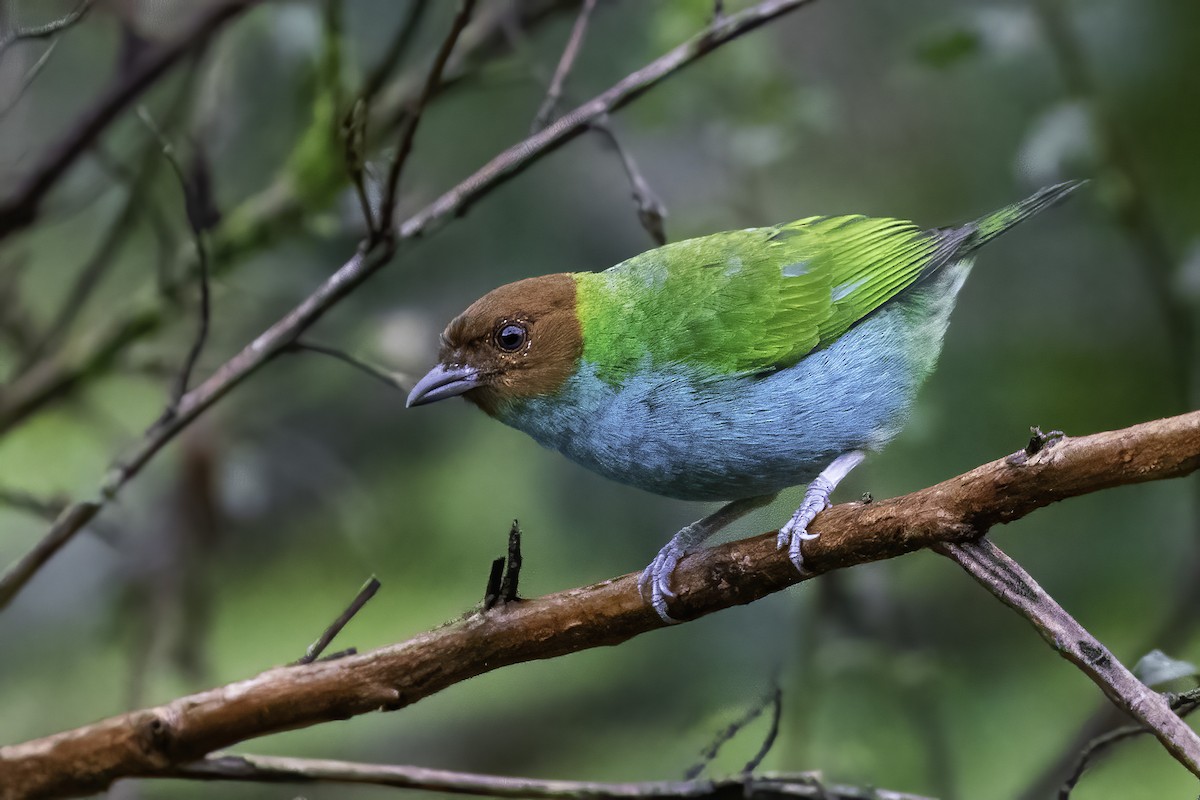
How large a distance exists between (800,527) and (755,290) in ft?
2.65

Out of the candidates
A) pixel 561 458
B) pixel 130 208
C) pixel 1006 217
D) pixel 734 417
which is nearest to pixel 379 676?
pixel 734 417

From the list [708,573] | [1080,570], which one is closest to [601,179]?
[1080,570]

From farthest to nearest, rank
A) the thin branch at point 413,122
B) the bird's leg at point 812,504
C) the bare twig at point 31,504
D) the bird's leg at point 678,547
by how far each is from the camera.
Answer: the bare twig at point 31,504, the thin branch at point 413,122, the bird's leg at point 678,547, the bird's leg at point 812,504

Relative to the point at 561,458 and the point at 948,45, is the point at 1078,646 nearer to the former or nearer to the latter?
the point at 948,45

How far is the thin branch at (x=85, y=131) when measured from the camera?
278 centimetres

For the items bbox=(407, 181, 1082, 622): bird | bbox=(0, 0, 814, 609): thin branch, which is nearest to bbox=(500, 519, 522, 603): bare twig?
bbox=(407, 181, 1082, 622): bird

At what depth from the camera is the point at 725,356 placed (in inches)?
95.7

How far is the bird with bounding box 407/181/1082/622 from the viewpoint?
2.33m

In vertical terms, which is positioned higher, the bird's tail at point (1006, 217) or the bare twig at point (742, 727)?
the bird's tail at point (1006, 217)

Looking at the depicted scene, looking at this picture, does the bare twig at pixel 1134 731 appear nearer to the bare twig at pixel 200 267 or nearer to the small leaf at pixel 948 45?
the bare twig at pixel 200 267

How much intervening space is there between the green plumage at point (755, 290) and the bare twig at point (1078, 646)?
84 centimetres

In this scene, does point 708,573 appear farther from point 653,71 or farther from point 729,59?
point 729,59

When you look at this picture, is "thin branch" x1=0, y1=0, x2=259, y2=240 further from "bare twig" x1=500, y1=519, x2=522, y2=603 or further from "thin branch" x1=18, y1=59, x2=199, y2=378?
"bare twig" x1=500, y1=519, x2=522, y2=603

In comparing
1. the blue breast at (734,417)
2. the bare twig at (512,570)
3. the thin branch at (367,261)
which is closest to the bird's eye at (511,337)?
the blue breast at (734,417)
